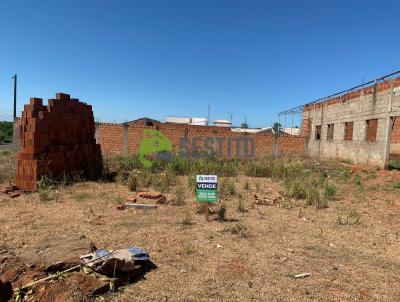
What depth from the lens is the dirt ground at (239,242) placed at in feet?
10.7

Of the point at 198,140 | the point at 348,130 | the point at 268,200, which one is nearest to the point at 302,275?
the point at 268,200

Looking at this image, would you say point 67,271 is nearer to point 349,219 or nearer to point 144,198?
point 144,198

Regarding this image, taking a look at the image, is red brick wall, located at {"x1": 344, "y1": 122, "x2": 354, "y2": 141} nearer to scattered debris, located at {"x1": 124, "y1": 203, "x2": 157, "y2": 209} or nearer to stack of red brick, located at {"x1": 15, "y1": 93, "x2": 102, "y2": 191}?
stack of red brick, located at {"x1": 15, "y1": 93, "x2": 102, "y2": 191}

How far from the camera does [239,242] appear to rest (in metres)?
4.59

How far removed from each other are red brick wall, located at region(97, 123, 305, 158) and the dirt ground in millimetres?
10590

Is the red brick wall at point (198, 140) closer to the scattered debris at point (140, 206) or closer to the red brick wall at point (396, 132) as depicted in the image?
the red brick wall at point (396, 132)

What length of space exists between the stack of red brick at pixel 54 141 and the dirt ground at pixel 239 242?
884 mm

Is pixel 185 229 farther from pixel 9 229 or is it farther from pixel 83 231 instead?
pixel 9 229

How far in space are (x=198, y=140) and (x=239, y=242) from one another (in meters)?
14.7

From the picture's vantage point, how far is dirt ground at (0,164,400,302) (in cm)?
327

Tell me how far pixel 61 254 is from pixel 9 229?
1.99m

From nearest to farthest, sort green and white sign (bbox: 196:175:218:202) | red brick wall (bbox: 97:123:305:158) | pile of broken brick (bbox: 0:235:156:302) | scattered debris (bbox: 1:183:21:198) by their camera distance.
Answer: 1. pile of broken brick (bbox: 0:235:156:302)
2. green and white sign (bbox: 196:175:218:202)
3. scattered debris (bbox: 1:183:21:198)
4. red brick wall (bbox: 97:123:305:158)

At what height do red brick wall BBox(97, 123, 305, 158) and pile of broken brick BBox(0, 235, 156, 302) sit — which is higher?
red brick wall BBox(97, 123, 305, 158)

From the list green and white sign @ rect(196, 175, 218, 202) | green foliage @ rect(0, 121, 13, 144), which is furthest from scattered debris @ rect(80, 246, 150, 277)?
green foliage @ rect(0, 121, 13, 144)
